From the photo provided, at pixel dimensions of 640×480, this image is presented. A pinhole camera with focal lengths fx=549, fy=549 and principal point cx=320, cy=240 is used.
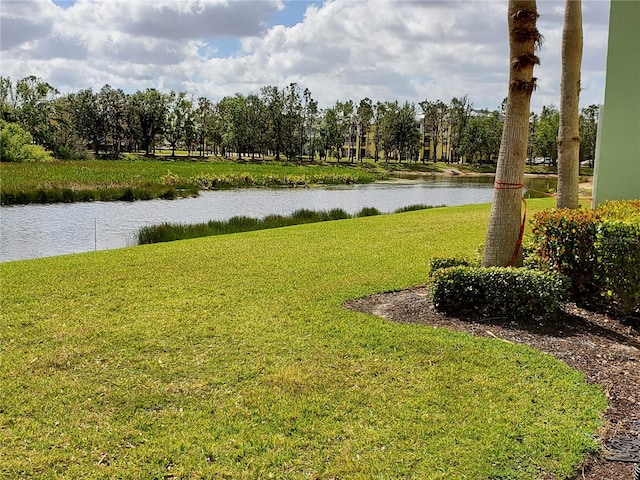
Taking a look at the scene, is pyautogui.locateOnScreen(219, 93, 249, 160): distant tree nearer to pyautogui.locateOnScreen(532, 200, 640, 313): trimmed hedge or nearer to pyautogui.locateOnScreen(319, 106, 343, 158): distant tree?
pyautogui.locateOnScreen(319, 106, 343, 158): distant tree

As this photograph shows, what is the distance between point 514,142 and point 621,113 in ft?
17.1

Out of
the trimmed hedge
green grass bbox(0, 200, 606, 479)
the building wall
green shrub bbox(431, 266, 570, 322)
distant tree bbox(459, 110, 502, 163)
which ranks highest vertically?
distant tree bbox(459, 110, 502, 163)

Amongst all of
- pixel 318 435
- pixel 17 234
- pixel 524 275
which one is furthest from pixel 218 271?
pixel 17 234

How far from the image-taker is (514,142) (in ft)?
19.3

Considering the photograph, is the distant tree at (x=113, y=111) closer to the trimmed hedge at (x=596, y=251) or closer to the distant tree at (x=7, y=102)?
the distant tree at (x=7, y=102)

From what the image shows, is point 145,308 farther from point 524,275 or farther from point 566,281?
point 566,281

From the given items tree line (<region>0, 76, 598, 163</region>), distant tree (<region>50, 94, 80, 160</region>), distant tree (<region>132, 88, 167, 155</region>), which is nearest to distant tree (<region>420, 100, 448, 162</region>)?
tree line (<region>0, 76, 598, 163</region>)

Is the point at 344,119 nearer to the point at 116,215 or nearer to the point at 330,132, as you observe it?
the point at 330,132

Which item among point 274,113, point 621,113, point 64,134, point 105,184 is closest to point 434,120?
point 274,113

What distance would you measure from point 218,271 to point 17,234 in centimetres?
974

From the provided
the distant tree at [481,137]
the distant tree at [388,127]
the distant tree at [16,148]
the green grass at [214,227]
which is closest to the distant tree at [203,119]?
the distant tree at [388,127]

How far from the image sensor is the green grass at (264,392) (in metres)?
3.15

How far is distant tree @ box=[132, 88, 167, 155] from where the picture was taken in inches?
2606

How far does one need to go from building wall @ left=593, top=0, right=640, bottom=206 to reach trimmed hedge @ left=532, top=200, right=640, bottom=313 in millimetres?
4012
